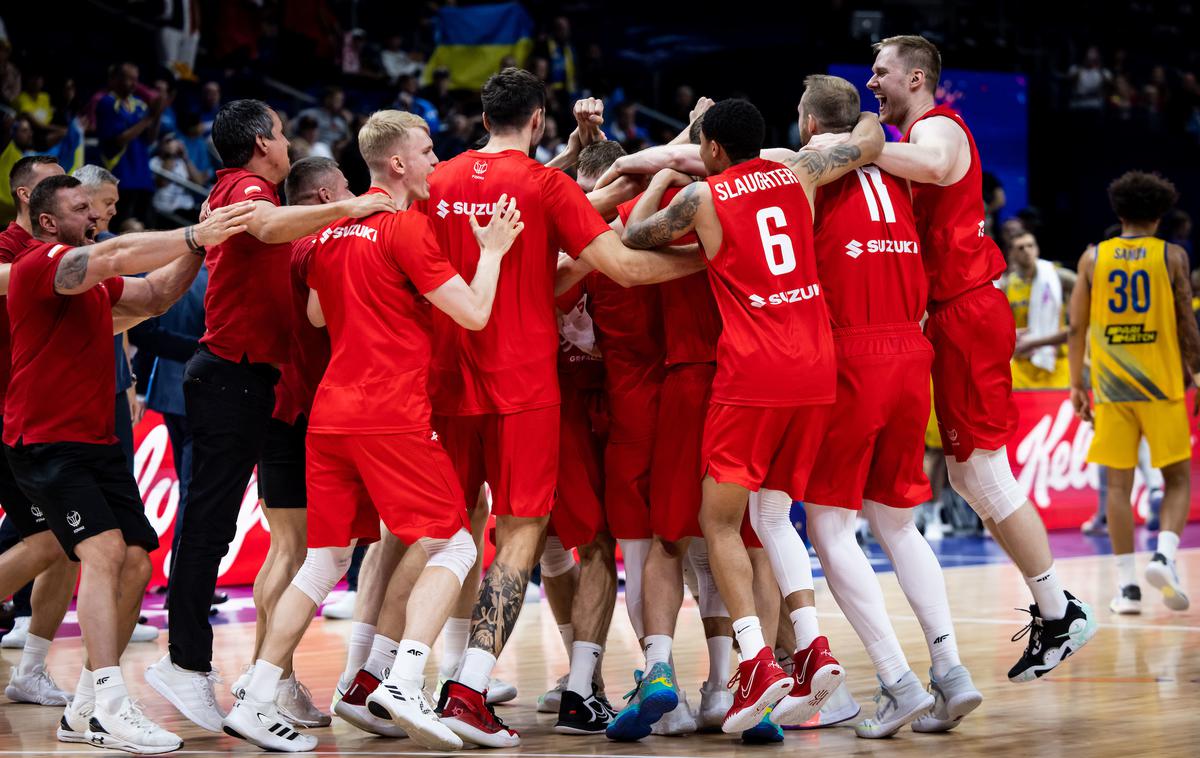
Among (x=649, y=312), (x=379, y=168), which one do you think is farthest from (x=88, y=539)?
(x=649, y=312)

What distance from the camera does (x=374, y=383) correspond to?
19.1 feet

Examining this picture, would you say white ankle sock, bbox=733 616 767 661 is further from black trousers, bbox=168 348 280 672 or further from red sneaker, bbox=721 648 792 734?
black trousers, bbox=168 348 280 672

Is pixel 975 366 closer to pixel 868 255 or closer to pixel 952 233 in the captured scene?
pixel 952 233

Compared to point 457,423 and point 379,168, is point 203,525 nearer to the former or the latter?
point 457,423

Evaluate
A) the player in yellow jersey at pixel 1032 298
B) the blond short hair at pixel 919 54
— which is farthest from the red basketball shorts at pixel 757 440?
the player in yellow jersey at pixel 1032 298

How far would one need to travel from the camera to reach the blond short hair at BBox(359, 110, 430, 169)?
6082 millimetres

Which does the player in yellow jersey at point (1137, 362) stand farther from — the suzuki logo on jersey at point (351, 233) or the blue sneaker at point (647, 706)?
the suzuki logo on jersey at point (351, 233)

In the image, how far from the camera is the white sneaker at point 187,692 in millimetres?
6219

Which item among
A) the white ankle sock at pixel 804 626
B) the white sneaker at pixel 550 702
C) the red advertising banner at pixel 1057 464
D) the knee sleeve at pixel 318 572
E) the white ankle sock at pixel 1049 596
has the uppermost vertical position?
the knee sleeve at pixel 318 572

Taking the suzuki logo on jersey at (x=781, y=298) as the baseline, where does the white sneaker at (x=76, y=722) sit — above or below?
below

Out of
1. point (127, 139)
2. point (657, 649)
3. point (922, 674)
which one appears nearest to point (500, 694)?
point (657, 649)

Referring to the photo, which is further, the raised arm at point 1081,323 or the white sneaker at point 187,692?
the raised arm at point 1081,323

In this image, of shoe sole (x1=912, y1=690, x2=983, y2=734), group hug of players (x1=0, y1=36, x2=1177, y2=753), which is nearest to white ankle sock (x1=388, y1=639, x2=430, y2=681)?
group hug of players (x1=0, y1=36, x2=1177, y2=753)

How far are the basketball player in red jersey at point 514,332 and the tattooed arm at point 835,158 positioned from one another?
0.60 m
